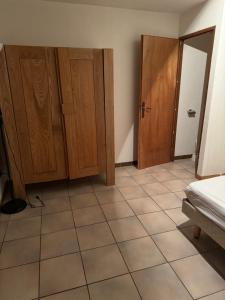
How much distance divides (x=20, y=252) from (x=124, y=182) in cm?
167

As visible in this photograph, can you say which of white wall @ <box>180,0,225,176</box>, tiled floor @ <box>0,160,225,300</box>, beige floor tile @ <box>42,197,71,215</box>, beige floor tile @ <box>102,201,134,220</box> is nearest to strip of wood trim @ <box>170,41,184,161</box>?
→ white wall @ <box>180,0,225,176</box>

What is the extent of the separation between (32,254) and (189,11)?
3.69 m

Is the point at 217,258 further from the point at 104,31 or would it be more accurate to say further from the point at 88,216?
the point at 104,31

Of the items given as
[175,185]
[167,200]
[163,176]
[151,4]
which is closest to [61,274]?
[167,200]

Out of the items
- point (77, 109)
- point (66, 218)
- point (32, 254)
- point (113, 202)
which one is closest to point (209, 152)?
point (113, 202)

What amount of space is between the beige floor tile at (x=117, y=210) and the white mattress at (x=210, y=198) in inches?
30.1

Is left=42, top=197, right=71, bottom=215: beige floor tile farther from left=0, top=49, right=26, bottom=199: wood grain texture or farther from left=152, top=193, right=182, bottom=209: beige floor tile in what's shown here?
left=152, top=193, right=182, bottom=209: beige floor tile

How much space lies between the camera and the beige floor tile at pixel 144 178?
310cm

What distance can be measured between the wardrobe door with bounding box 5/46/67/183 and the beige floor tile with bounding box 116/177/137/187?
32.5 inches

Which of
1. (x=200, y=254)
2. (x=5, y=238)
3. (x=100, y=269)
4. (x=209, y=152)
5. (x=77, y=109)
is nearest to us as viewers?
(x=100, y=269)

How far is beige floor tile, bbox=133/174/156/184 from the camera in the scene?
3.10 meters

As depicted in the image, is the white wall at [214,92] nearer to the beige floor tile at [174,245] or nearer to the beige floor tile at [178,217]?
the beige floor tile at [178,217]

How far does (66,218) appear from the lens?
2252 millimetres

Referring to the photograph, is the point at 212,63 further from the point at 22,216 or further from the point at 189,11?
the point at 22,216
